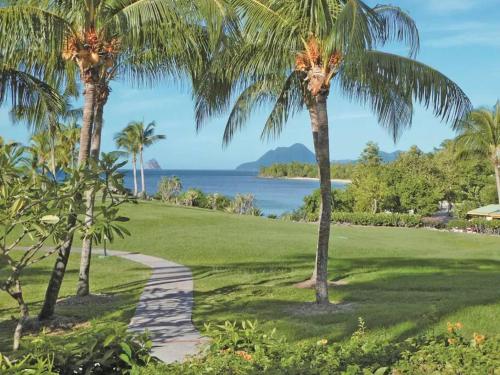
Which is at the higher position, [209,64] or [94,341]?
[209,64]

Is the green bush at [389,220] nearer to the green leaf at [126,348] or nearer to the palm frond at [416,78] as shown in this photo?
the palm frond at [416,78]

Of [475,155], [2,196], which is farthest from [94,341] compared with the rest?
[475,155]

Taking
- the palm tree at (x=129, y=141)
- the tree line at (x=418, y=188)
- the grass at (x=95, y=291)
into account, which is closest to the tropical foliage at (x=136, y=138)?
the palm tree at (x=129, y=141)

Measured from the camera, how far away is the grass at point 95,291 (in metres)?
9.92

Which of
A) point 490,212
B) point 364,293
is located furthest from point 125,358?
point 490,212

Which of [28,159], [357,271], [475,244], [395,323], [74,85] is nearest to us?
[28,159]

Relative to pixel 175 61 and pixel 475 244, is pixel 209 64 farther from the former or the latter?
pixel 475 244

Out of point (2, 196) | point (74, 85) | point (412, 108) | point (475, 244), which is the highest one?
point (74, 85)

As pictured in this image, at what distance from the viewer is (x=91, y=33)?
10.1m

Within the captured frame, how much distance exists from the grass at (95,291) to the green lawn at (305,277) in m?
0.03

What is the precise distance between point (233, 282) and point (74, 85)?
20.9 ft

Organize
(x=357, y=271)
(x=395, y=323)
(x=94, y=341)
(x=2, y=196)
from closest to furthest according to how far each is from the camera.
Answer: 1. (x=94, y=341)
2. (x=2, y=196)
3. (x=395, y=323)
4. (x=357, y=271)

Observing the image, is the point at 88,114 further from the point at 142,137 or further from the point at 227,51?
the point at 142,137

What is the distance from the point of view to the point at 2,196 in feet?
16.4
